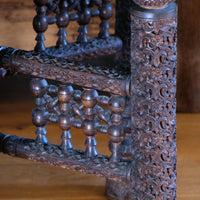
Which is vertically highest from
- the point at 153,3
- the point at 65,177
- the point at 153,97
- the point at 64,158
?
the point at 153,3

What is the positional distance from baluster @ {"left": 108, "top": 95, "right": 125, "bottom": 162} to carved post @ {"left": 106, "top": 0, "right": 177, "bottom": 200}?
2.1 inches

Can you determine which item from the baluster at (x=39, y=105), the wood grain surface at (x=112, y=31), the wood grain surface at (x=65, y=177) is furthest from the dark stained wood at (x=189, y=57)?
the baluster at (x=39, y=105)

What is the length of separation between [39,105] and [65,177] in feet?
1.00

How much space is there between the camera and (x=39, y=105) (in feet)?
4.94

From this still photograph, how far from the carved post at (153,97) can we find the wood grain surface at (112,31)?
85 cm

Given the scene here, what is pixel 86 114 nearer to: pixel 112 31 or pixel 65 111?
pixel 65 111

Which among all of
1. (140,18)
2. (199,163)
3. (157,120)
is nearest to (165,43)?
(140,18)

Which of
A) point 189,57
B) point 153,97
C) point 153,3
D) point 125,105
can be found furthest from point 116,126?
point 189,57

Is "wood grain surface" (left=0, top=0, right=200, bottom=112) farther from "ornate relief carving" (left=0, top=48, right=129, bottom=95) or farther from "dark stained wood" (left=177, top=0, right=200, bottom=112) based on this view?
"ornate relief carving" (left=0, top=48, right=129, bottom=95)

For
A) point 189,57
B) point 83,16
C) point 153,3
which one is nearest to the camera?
point 153,3

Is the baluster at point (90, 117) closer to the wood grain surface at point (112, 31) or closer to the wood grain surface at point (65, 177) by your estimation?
the wood grain surface at point (65, 177)

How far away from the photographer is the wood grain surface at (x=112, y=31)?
2.08 metres

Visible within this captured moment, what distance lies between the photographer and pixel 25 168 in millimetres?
1767

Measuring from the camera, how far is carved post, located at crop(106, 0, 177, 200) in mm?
1227
